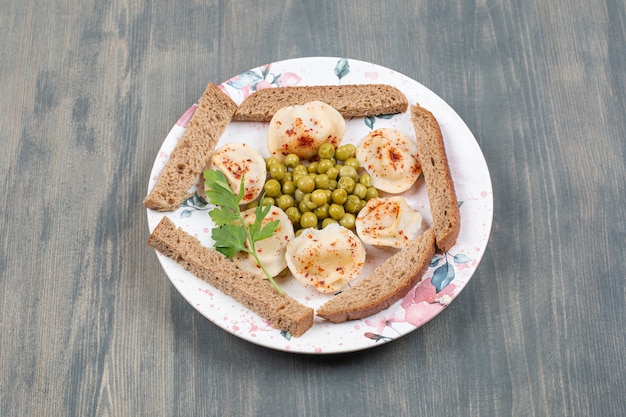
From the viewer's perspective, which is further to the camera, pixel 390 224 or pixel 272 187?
pixel 272 187

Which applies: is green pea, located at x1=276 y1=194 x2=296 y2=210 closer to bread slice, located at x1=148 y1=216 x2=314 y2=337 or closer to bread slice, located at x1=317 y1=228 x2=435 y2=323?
bread slice, located at x1=148 y1=216 x2=314 y2=337

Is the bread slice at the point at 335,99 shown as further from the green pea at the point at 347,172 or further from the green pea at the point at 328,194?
the green pea at the point at 328,194

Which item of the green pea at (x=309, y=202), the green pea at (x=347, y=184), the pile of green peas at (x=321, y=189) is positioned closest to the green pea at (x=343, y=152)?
the pile of green peas at (x=321, y=189)

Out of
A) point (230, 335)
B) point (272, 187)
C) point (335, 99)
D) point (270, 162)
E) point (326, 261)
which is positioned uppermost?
point (335, 99)

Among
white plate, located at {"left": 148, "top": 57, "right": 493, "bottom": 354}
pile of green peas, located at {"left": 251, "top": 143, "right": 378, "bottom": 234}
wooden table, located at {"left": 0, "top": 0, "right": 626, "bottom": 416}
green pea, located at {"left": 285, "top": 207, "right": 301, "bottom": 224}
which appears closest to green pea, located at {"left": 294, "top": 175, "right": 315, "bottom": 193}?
pile of green peas, located at {"left": 251, "top": 143, "right": 378, "bottom": 234}

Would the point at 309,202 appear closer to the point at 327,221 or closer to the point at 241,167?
the point at 327,221

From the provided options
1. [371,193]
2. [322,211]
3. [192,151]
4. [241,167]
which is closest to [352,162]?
[371,193]
